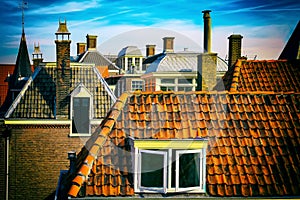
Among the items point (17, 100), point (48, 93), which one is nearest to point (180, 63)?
point (48, 93)

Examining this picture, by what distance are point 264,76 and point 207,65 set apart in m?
2.21

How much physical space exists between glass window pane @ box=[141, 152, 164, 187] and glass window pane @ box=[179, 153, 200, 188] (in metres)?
0.29

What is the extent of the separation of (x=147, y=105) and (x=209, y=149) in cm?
135

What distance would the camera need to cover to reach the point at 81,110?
13.2 m

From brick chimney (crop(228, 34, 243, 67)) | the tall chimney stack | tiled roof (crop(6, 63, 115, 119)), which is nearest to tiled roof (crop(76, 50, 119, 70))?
tiled roof (crop(6, 63, 115, 119))

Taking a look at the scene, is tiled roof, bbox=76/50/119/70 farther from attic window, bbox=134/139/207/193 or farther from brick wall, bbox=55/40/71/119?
attic window, bbox=134/139/207/193

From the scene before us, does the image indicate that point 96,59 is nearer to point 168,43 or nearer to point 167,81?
point 168,43

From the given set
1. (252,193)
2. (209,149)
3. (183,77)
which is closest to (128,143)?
(209,149)

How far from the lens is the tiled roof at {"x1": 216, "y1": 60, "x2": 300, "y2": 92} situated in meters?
10.3

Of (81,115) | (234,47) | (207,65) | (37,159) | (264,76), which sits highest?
(234,47)

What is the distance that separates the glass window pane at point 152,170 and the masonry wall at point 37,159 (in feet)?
24.8

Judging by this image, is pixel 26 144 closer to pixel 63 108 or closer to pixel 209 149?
pixel 63 108

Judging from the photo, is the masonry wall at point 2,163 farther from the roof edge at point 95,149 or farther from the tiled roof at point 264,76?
the roof edge at point 95,149

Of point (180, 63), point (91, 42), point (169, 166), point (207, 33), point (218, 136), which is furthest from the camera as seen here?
point (91, 42)
